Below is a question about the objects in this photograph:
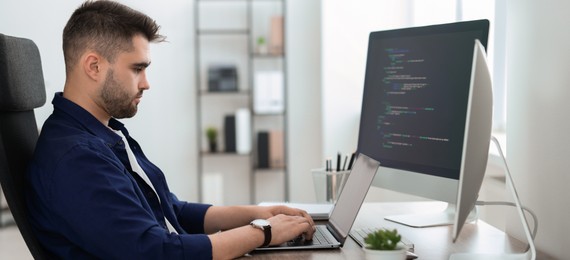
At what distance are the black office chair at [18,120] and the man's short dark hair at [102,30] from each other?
0.09 meters

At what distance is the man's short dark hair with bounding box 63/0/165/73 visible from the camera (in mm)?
1747

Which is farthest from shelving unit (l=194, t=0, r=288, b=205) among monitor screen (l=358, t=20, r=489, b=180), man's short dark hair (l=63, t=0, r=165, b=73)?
man's short dark hair (l=63, t=0, r=165, b=73)

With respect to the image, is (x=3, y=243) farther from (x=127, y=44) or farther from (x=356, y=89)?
(x=127, y=44)

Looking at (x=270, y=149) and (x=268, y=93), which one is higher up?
(x=268, y=93)

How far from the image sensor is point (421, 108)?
1866 millimetres

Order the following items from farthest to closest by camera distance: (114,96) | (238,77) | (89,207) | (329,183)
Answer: (238,77), (329,183), (114,96), (89,207)

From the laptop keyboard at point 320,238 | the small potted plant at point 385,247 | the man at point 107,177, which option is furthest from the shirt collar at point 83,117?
the small potted plant at point 385,247

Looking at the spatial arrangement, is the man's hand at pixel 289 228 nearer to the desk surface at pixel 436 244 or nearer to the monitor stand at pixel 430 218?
the desk surface at pixel 436 244

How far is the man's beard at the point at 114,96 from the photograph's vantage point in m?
1.74

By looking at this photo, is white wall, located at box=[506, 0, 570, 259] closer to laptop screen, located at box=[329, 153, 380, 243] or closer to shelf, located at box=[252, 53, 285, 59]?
laptop screen, located at box=[329, 153, 380, 243]

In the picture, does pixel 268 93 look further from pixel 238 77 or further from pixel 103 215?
pixel 103 215

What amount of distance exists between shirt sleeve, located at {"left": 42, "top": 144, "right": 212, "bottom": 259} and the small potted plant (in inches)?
15.5

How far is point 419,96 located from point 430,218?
336 millimetres

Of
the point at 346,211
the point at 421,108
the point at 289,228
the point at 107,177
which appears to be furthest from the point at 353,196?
the point at 107,177
